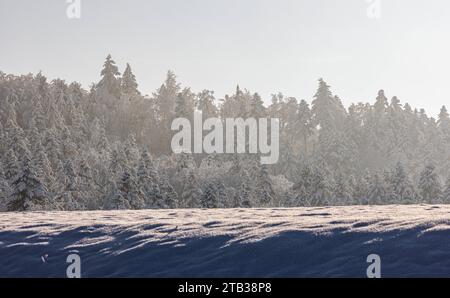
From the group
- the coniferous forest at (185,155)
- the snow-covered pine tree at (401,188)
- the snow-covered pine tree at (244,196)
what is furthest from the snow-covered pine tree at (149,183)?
the snow-covered pine tree at (401,188)

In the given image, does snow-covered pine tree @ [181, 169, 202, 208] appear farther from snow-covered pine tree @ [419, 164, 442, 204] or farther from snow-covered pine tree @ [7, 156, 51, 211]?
snow-covered pine tree @ [419, 164, 442, 204]

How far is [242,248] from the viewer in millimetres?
15922

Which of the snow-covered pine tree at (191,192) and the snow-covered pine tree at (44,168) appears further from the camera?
the snow-covered pine tree at (44,168)

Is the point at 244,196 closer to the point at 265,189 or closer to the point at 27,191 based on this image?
the point at 265,189

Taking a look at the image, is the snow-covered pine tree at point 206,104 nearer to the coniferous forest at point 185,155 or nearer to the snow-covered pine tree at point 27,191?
the coniferous forest at point 185,155

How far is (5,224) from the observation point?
77.5ft

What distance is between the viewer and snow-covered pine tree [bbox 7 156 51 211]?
6384 cm

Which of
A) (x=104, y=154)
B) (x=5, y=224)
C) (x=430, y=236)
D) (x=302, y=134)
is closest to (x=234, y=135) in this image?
(x=302, y=134)

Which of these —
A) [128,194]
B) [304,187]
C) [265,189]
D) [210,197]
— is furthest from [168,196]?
[304,187]

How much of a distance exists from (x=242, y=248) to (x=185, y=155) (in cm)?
7748

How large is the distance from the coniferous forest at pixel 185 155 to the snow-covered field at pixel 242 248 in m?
47.6

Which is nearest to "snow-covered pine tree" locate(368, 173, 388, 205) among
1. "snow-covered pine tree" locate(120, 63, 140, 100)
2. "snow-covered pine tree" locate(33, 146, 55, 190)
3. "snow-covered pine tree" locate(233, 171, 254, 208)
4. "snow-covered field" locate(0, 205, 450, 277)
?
"snow-covered pine tree" locate(233, 171, 254, 208)

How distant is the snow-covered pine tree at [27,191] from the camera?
209ft

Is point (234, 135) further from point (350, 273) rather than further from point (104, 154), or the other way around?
point (350, 273)
